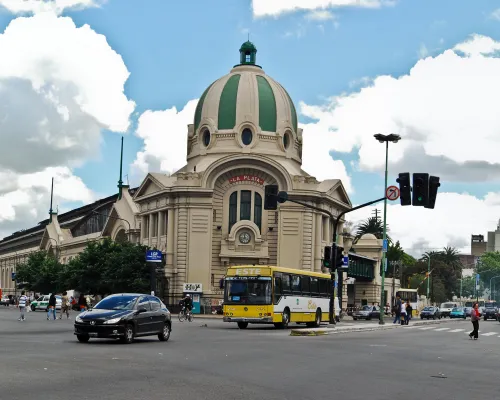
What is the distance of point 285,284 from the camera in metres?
42.2

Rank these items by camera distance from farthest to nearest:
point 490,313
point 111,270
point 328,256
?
1. point 490,313
2. point 111,270
3. point 328,256

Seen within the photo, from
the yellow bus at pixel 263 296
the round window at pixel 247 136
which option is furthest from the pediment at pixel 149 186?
the yellow bus at pixel 263 296

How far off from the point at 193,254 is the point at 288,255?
785 cm

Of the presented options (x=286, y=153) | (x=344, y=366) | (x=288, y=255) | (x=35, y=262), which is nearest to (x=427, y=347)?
(x=344, y=366)

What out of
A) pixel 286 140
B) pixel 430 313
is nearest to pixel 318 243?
pixel 286 140

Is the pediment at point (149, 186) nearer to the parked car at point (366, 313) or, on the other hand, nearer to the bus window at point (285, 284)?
the parked car at point (366, 313)

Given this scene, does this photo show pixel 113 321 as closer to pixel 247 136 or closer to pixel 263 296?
pixel 263 296

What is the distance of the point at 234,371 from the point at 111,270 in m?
60.0

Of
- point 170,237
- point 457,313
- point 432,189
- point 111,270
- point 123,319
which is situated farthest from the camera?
point 457,313

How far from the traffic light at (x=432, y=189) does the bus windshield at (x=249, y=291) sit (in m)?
11.7

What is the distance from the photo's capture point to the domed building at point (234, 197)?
72.2m

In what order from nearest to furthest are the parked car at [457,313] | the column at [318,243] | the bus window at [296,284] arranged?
the bus window at [296,284], the column at [318,243], the parked car at [457,313]

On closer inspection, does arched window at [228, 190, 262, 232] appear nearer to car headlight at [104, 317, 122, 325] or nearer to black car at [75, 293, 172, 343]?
black car at [75, 293, 172, 343]

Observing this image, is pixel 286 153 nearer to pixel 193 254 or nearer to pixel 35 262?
pixel 193 254
